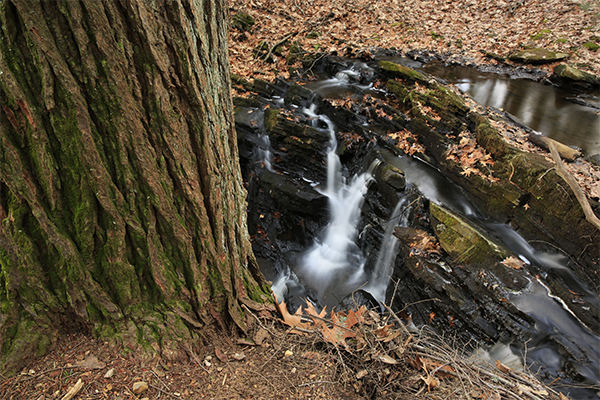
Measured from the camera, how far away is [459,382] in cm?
217

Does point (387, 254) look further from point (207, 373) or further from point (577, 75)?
point (577, 75)

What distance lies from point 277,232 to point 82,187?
5876 mm

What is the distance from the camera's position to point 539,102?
8219mm

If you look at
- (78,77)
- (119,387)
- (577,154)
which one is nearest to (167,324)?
(119,387)

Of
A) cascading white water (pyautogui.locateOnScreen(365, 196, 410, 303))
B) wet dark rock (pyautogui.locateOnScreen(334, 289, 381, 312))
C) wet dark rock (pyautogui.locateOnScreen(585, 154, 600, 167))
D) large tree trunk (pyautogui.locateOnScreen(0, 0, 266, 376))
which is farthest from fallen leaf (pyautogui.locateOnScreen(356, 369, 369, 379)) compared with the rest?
wet dark rock (pyautogui.locateOnScreen(585, 154, 600, 167))

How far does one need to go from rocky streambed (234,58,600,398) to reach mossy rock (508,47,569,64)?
4.28 meters

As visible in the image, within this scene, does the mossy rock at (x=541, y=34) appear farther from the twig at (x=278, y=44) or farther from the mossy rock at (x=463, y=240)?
the mossy rock at (x=463, y=240)

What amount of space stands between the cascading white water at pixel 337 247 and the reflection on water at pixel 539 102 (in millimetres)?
4222

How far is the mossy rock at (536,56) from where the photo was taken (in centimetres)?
938

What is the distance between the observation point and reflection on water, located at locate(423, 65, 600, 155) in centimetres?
687

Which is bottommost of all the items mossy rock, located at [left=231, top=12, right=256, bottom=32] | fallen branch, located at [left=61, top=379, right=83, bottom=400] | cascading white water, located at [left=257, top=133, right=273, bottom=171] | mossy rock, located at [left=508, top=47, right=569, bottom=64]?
cascading white water, located at [left=257, top=133, right=273, bottom=171]

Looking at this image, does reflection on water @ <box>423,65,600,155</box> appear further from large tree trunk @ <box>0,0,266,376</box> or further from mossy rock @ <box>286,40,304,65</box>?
large tree trunk @ <box>0,0,266,376</box>

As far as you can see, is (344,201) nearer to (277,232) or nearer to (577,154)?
(277,232)

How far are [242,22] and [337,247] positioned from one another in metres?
9.31
